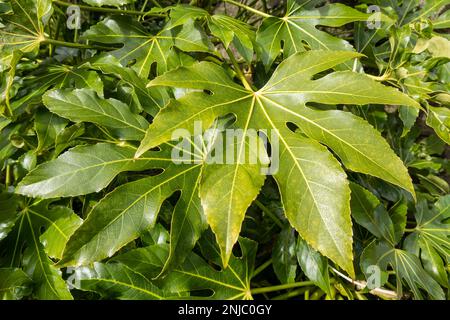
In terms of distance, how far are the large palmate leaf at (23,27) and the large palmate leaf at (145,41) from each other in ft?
0.36

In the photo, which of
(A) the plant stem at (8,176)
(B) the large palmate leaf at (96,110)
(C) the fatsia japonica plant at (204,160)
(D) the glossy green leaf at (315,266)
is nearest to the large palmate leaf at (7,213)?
(C) the fatsia japonica plant at (204,160)

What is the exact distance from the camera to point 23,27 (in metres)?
1.06

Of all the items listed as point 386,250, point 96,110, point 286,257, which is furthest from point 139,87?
point 386,250

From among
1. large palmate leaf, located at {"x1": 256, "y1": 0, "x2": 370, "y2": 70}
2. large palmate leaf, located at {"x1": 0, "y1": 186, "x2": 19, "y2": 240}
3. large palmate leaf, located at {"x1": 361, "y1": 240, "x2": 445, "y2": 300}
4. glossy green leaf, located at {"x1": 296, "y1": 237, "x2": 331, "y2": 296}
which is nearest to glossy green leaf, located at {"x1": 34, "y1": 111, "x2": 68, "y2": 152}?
large palmate leaf, located at {"x1": 0, "y1": 186, "x2": 19, "y2": 240}

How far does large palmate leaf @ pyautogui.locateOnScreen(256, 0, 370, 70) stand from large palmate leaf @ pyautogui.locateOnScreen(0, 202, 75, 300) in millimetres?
649

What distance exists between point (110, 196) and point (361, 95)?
0.53 meters

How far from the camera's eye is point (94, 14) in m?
1.58

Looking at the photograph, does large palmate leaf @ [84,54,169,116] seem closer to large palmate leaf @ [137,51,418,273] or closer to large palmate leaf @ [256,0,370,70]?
large palmate leaf @ [137,51,418,273]

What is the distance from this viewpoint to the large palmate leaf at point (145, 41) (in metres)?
1.05

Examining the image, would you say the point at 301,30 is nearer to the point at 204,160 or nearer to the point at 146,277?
the point at 204,160

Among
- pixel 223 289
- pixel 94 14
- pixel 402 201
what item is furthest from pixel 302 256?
pixel 94 14

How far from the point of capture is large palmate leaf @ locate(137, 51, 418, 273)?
0.71 metres

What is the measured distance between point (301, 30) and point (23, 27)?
0.72 meters

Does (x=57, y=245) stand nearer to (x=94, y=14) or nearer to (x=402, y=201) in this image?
(x=402, y=201)
